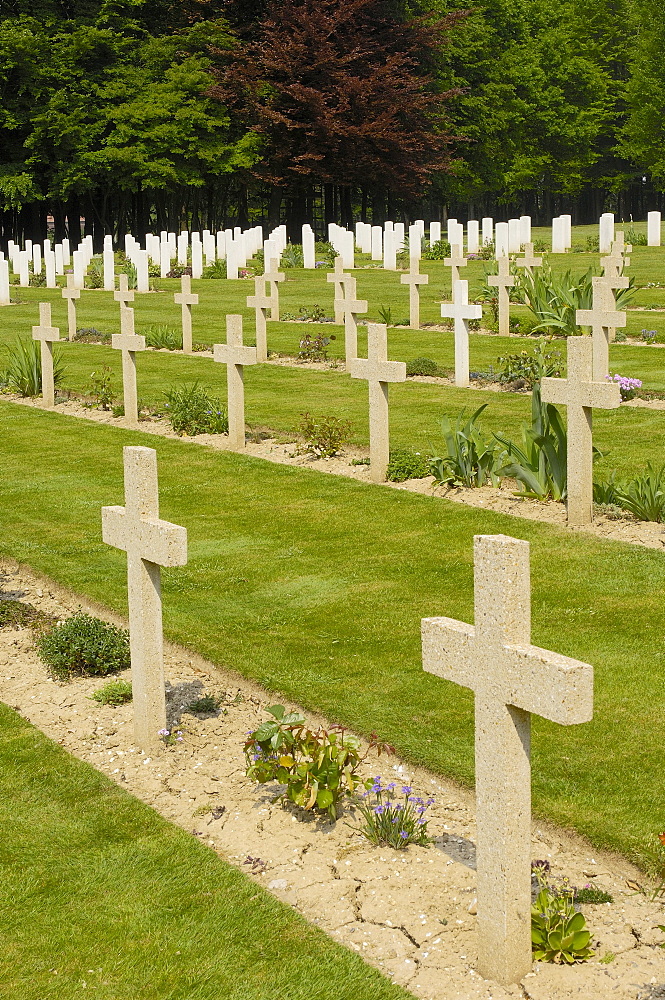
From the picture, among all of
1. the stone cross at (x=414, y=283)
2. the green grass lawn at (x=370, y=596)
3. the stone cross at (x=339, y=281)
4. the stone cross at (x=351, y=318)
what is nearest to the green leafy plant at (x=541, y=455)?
the green grass lawn at (x=370, y=596)

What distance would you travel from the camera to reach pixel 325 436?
41.2ft

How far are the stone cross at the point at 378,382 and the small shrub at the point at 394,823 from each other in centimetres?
618

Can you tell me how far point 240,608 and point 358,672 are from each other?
1.43 metres

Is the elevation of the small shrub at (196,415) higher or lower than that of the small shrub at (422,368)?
lower

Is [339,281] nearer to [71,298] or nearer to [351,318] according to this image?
[351,318]

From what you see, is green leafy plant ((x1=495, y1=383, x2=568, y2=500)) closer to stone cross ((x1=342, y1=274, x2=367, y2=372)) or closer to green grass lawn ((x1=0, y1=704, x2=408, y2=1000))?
green grass lawn ((x1=0, y1=704, x2=408, y2=1000))

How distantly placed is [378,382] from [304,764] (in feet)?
20.1

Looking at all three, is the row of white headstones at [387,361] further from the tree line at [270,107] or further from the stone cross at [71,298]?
the tree line at [270,107]

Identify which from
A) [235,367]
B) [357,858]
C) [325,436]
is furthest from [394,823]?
[235,367]

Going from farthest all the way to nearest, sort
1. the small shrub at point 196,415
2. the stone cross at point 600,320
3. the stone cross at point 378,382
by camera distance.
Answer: the small shrub at point 196,415, the stone cross at point 600,320, the stone cross at point 378,382

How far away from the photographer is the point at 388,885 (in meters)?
4.72

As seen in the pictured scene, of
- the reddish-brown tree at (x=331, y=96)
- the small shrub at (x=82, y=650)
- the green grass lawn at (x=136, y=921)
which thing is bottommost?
the green grass lawn at (x=136, y=921)

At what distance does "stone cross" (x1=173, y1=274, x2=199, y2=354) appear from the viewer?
17.9 m

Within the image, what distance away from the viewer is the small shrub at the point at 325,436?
1244 centimetres
